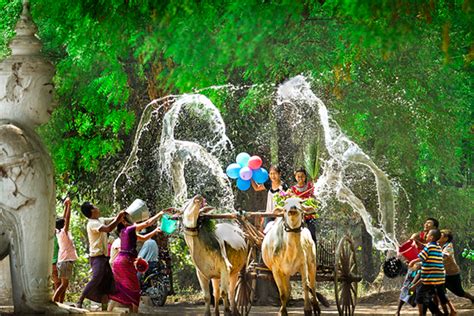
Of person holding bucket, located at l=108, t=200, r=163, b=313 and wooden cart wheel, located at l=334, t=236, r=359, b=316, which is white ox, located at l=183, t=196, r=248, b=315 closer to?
person holding bucket, located at l=108, t=200, r=163, b=313

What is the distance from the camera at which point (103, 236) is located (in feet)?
52.3

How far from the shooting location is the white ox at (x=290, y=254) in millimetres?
16156

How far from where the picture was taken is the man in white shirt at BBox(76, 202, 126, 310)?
1516 centimetres

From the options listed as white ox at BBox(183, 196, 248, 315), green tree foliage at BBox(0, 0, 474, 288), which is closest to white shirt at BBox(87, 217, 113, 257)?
white ox at BBox(183, 196, 248, 315)

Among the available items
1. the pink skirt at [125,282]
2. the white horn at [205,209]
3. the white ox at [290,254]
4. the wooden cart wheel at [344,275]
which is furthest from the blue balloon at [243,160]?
the pink skirt at [125,282]

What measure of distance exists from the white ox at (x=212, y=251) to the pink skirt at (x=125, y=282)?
104 centimetres

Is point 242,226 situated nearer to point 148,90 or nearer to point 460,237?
point 148,90

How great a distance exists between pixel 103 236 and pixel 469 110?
13.3 metres

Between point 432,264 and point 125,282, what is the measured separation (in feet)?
15.2

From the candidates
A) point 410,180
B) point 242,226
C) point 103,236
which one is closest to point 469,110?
point 410,180

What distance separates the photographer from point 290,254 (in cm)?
1633

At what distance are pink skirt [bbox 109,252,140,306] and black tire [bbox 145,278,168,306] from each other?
7.30 meters

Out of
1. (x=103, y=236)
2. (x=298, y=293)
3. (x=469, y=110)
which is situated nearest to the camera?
(x=103, y=236)

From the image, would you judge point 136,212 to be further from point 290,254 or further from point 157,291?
point 157,291
